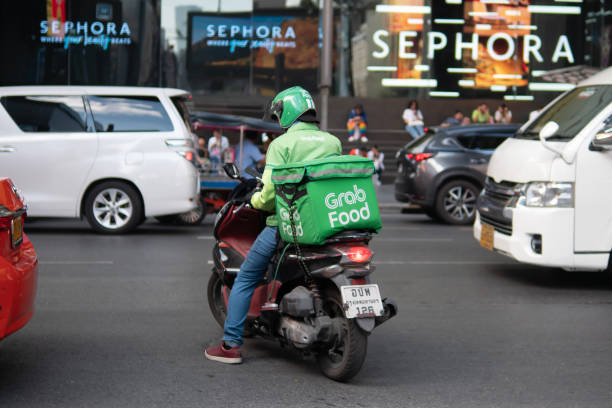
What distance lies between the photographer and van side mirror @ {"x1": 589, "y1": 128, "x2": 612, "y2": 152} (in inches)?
305

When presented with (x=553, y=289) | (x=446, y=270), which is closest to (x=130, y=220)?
(x=446, y=270)

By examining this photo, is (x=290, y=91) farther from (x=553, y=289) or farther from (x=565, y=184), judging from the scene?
(x=553, y=289)

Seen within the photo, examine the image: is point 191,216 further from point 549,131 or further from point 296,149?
point 296,149

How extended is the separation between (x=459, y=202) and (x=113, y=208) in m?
5.96

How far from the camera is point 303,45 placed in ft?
95.0

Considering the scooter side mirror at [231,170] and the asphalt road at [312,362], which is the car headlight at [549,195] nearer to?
the asphalt road at [312,362]

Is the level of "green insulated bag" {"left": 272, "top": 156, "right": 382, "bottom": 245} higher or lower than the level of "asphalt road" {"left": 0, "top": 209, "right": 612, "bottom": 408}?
higher

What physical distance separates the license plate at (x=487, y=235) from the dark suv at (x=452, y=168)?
6.05m

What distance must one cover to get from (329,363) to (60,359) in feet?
5.54

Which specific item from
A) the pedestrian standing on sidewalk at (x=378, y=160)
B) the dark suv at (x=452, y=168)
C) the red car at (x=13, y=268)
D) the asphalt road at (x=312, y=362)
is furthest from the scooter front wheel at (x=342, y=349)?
the pedestrian standing on sidewalk at (x=378, y=160)

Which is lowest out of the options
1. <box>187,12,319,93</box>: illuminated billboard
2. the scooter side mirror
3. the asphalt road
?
the asphalt road

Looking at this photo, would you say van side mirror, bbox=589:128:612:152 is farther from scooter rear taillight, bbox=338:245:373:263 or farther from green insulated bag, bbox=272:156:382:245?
scooter rear taillight, bbox=338:245:373:263

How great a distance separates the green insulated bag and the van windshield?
384 cm

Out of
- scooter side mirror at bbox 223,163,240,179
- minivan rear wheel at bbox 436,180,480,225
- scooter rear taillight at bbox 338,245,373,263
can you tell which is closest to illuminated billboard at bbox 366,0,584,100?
minivan rear wheel at bbox 436,180,480,225
